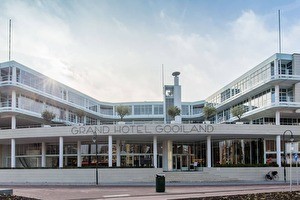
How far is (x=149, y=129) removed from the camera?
3638 centimetres

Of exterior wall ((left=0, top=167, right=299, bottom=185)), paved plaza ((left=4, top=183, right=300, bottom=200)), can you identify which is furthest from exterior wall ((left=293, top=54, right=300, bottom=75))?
paved plaza ((left=4, top=183, right=300, bottom=200))

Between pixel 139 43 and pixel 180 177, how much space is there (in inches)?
649

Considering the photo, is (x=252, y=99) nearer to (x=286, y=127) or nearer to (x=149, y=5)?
(x=286, y=127)

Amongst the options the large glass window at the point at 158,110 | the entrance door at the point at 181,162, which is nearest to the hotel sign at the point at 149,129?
the entrance door at the point at 181,162

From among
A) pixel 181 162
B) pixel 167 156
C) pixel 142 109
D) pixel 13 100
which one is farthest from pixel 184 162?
pixel 142 109

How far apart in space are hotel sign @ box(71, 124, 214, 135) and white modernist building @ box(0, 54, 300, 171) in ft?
0.32

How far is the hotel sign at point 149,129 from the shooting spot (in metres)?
36.1

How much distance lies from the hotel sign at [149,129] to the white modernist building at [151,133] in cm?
10

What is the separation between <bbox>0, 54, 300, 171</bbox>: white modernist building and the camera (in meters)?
38.0

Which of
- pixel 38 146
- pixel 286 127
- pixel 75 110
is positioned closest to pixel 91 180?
pixel 38 146

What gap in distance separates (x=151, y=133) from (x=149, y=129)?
17.2 inches

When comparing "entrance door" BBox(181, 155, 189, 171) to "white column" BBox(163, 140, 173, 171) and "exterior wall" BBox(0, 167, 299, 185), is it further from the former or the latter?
"exterior wall" BBox(0, 167, 299, 185)

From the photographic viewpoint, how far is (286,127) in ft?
126

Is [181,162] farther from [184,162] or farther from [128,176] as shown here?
[128,176]
